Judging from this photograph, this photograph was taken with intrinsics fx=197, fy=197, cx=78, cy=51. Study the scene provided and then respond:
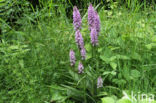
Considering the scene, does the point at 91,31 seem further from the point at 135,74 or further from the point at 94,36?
the point at 135,74

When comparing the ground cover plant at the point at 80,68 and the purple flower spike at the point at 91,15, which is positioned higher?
the purple flower spike at the point at 91,15

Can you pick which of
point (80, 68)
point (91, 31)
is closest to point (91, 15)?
point (91, 31)

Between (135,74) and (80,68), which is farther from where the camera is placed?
(135,74)

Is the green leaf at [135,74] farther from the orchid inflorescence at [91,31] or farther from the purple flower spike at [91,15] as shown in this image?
the purple flower spike at [91,15]

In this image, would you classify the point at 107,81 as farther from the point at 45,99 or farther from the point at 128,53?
the point at 45,99

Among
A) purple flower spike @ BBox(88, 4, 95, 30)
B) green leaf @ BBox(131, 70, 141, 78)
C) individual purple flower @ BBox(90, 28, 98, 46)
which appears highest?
purple flower spike @ BBox(88, 4, 95, 30)

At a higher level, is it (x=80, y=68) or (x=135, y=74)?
(x=80, y=68)

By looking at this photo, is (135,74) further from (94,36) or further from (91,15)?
(91,15)

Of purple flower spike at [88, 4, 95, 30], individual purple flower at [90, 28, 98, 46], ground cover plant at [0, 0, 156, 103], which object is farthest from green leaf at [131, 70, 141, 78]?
purple flower spike at [88, 4, 95, 30]

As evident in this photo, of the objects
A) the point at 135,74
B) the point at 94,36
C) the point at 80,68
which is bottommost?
the point at 135,74

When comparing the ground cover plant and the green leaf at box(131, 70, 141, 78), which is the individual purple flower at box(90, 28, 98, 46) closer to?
the ground cover plant

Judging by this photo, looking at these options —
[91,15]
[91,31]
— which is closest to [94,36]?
[91,31]

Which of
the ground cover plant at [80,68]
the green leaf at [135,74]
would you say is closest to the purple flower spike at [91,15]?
the ground cover plant at [80,68]

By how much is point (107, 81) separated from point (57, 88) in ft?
1.66
